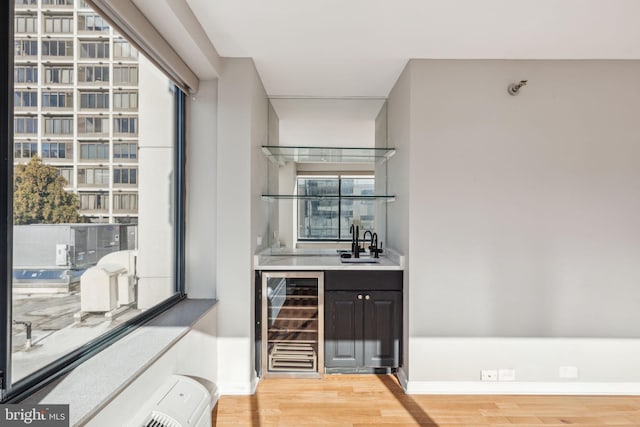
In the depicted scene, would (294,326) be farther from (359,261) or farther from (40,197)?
(40,197)

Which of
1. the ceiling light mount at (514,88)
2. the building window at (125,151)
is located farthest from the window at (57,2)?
the ceiling light mount at (514,88)

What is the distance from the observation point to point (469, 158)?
2990 millimetres

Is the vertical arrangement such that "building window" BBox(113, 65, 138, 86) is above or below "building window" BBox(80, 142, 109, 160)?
above

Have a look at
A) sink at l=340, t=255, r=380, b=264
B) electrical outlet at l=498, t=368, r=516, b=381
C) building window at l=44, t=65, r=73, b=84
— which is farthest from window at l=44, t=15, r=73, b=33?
electrical outlet at l=498, t=368, r=516, b=381

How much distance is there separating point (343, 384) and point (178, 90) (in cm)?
274

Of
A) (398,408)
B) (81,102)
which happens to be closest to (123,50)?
(81,102)

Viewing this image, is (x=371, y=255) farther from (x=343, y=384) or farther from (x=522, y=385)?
(x=522, y=385)

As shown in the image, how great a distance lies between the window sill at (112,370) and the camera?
1.39m

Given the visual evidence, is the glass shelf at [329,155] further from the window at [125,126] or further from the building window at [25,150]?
the building window at [25,150]

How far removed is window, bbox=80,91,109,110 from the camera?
5.68 feet

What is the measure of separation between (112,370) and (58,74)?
1298 mm

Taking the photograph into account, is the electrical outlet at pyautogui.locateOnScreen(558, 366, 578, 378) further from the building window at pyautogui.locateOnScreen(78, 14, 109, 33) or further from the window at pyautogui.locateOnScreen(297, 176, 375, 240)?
the building window at pyautogui.locateOnScreen(78, 14, 109, 33)

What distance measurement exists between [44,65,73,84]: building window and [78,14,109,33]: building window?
0.75 ft

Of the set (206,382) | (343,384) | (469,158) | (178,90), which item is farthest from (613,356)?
(178,90)
